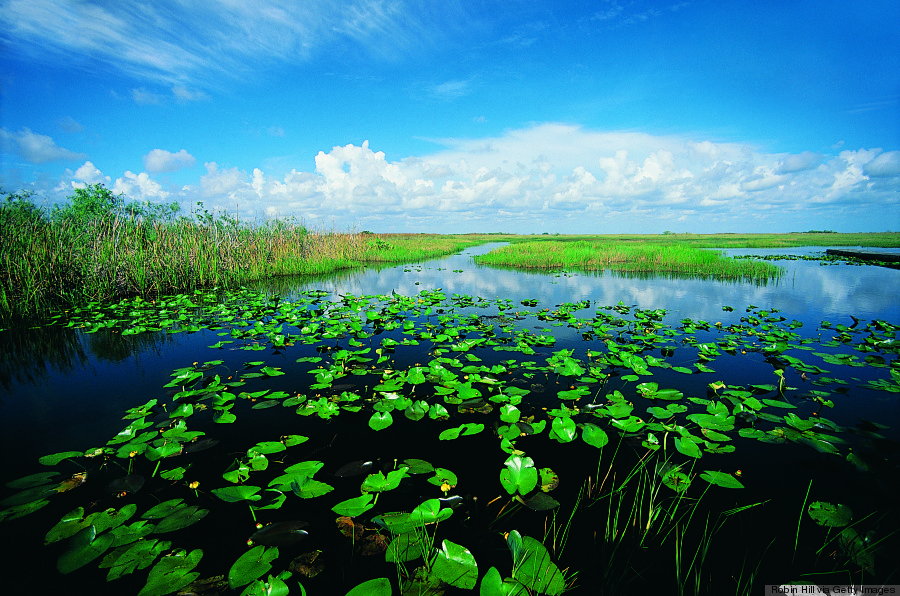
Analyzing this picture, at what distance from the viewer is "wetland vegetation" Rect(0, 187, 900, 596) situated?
1.55m

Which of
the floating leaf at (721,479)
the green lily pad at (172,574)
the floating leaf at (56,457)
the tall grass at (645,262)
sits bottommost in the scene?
the floating leaf at (721,479)

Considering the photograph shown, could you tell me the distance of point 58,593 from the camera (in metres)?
1.42

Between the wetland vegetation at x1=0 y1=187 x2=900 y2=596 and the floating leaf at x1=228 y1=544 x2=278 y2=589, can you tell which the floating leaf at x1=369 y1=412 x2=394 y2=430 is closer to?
the wetland vegetation at x1=0 y1=187 x2=900 y2=596

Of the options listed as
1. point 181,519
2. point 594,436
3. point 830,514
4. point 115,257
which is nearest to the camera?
point 181,519

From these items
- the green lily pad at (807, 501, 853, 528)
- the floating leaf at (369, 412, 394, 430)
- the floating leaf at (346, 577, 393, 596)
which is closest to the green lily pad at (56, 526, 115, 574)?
the floating leaf at (346, 577, 393, 596)

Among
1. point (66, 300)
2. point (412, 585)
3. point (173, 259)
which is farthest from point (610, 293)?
point (66, 300)

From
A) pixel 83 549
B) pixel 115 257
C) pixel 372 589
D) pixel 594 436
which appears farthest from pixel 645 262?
pixel 115 257

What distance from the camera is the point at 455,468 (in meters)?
2.26

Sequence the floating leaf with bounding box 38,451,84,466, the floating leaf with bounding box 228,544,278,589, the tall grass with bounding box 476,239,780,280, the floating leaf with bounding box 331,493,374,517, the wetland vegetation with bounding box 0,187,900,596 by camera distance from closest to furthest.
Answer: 1. the floating leaf with bounding box 228,544,278,589
2. the wetland vegetation with bounding box 0,187,900,596
3. the floating leaf with bounding box 331,493,374,517
4. the floating leaf with bounding box 38,451,84,466
5. the tall grass with bounding box 476,239,780,280

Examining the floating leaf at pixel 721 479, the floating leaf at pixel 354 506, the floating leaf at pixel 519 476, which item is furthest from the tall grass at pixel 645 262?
the floating leaf at pixel 354 506

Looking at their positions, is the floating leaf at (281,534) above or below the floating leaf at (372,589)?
below

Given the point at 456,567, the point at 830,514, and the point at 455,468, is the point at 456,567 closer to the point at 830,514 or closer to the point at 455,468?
the point at 455,468

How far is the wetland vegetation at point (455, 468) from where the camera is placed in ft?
5.07

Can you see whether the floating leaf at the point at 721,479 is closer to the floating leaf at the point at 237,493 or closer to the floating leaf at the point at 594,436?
the floating leaf at the point at 594,436
